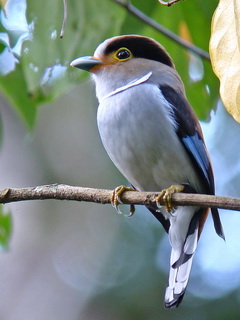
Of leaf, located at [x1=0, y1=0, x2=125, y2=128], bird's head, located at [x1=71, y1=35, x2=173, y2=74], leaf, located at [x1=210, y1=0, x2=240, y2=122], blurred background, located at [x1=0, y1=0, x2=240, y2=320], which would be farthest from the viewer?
blurred background, located at [x1=0, y1=0, x2=240, y2=320]

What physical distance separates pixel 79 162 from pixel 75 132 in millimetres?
335

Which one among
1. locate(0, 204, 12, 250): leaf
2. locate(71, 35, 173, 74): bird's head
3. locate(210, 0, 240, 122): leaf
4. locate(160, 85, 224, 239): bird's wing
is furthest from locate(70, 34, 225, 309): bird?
locate(210, 0, 240, 122): leaf

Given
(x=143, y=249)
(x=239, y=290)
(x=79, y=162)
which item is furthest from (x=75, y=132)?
(x=239, y=290)

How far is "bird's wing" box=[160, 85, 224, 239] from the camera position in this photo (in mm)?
2885

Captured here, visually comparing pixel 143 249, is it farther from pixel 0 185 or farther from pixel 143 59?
pixel 143 59

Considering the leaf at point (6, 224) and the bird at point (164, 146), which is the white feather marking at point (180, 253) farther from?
the leaf at point (6, 224)

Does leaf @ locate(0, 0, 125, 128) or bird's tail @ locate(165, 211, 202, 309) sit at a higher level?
leaf @ locate(0, 0, 125, 128)

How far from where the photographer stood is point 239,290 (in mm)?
6215

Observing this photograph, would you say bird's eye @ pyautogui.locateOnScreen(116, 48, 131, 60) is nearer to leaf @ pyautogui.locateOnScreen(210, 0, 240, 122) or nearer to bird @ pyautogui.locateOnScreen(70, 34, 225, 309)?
bird @ pyautogui.locateOnScreen(70, 34, 225, 309)

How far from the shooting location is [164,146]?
281 cm

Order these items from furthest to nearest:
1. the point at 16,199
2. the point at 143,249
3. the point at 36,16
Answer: the point at 143,249
the point at 36,16
the point at 16,199

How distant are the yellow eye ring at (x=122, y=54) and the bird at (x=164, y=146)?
0.17 m

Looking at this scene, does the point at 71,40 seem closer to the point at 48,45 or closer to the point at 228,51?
the point at 48,45

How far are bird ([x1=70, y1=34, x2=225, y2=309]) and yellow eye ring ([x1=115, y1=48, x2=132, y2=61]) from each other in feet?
0.57
